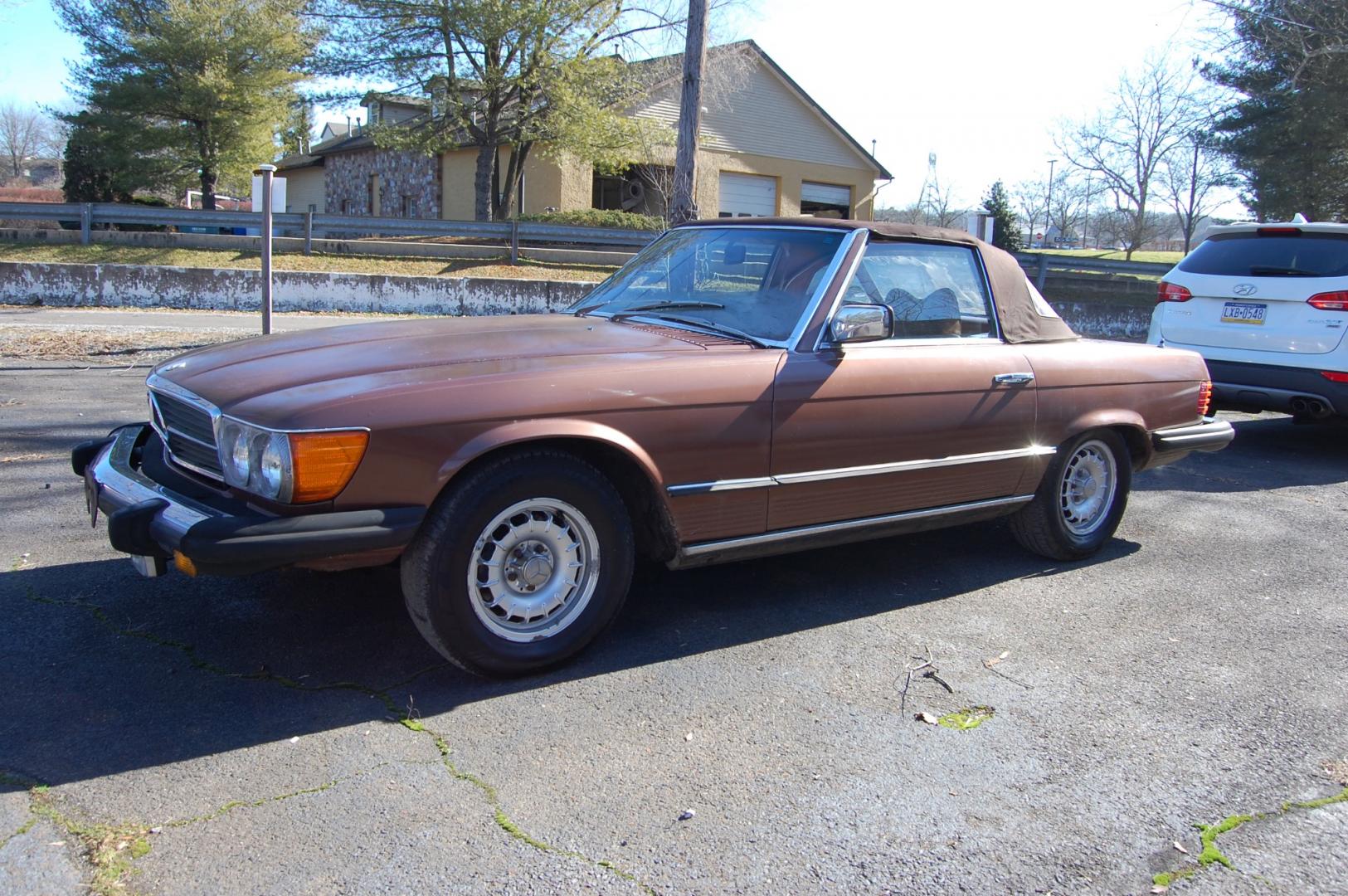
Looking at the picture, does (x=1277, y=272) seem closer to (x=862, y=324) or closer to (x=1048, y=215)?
(x=862, y=324)

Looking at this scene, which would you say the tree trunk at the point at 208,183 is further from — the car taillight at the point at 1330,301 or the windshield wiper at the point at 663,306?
the car taillight at the point at 1330,301

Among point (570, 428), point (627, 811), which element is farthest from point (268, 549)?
point (627, 811)

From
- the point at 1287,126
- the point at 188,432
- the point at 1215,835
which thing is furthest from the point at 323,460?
the point at 1287,126

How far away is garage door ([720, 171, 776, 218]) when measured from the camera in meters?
33.1

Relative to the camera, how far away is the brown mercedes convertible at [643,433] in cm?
316

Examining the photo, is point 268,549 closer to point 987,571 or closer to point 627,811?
point 627,811

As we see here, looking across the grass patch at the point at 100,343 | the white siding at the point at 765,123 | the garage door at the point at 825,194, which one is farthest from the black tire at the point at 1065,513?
the garage door at the point at 825,194

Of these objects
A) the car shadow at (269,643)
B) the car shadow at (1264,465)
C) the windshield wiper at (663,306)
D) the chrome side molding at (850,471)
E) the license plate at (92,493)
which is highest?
the windshield wiper at (663,306)

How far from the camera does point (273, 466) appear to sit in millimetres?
3094

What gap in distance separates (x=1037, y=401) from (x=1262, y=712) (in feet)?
5.45

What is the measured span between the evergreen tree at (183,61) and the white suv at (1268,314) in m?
22.8

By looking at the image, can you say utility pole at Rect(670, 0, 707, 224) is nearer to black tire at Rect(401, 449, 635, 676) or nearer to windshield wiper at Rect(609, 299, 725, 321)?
windshield wiper at Rect(609, 299, 725, 321)

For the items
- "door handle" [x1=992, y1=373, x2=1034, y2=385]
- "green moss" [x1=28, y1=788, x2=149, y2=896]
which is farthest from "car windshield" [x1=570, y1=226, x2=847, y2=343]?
"green moss" [x1=28, y1=788, x2=149, y2=896]

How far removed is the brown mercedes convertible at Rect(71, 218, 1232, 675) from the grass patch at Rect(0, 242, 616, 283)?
1286cm
